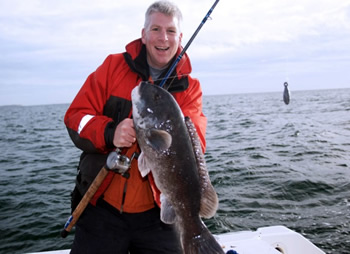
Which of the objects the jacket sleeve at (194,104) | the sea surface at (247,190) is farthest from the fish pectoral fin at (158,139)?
the sea surface at (247,190)

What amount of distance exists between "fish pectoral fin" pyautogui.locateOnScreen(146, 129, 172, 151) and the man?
26.5 inches

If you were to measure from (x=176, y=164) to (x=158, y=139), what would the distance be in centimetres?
28

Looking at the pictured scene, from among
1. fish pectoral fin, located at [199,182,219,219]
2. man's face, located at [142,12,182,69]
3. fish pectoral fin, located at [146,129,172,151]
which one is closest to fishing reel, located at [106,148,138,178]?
fish pectoral fin, located at [146,129,172,151]

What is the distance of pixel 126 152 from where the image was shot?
11.9 ft

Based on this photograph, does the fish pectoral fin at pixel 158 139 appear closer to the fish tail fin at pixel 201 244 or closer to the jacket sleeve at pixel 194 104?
the jacket sleeve at pixel 194 104

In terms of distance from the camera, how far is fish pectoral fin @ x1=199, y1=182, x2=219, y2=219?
2.97 meters

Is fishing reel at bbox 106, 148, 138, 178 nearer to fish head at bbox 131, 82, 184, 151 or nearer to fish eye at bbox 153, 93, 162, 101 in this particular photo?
fish head at bbox 131, 82, 184, 151

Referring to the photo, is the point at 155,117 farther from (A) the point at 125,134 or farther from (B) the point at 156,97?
(A) the point at 125,134

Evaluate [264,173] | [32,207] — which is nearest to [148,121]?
[32,207]

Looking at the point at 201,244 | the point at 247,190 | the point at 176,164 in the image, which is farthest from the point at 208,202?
the point at 247,190

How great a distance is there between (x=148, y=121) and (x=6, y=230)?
7214 millimetres

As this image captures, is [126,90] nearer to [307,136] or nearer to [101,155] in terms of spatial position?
[101,155]

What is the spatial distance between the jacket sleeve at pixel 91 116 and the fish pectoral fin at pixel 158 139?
0.50 m

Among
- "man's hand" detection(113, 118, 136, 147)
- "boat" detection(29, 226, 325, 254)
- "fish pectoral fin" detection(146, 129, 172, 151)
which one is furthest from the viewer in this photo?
"boat" detection(29, 226, 325, 254)
